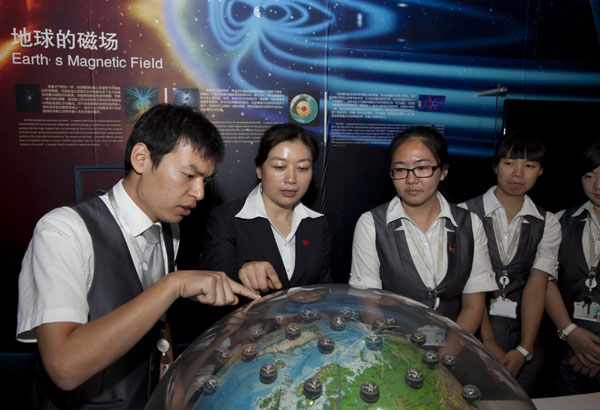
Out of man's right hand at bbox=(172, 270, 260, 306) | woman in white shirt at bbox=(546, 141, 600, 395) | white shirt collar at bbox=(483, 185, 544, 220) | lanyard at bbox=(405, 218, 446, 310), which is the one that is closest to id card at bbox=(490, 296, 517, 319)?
woman in white shirt at bbox=(546, 141, 600, 395)

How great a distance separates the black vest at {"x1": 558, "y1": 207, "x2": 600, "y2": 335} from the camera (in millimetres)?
2623

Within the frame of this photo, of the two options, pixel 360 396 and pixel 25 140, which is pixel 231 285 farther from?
pixel 25 140

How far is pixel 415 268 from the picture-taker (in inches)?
85.6

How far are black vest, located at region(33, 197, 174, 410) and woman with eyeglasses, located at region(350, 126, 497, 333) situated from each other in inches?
50.1

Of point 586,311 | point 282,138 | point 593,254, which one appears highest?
point 282,138

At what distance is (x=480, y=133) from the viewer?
3.73 meters

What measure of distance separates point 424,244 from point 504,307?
2.75 ft

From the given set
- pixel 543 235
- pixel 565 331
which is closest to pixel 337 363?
pixel 543 235

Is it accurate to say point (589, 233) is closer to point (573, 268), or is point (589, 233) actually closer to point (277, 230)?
point (573, 268)

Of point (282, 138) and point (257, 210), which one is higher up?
point (282, 138)

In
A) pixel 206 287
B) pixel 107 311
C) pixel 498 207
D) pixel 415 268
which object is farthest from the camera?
pixel 498 207

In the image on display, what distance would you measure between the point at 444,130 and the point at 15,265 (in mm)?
3876

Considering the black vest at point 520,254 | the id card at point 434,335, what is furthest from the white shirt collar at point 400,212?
the id card at point 434,335

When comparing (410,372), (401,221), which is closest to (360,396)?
(410,372)
